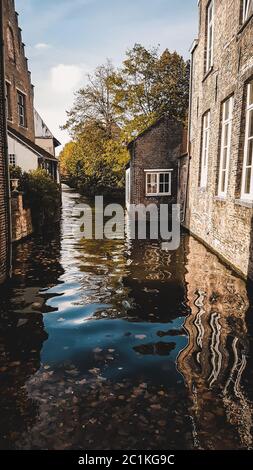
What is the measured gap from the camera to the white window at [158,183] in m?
20.6

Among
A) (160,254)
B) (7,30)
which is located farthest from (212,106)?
(7,30)

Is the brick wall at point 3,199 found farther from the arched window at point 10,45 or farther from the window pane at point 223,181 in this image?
the arched window at point 10,45

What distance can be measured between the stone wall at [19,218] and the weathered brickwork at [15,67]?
877 cm

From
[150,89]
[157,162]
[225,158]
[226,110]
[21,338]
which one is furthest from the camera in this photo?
[150,89]

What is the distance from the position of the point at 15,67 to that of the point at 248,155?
58.1 ft

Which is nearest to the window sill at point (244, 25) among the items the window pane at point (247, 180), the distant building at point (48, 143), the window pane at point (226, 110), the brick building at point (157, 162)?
the window pane at point (226, 110)

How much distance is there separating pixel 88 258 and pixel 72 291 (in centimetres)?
312

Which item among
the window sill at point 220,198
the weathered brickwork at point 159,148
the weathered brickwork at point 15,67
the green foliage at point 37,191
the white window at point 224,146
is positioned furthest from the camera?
the weathered brickwork at point 159,148

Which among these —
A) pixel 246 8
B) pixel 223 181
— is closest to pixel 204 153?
pixel 223 181

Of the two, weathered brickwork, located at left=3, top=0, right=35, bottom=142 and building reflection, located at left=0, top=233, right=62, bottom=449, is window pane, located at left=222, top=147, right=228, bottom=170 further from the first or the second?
weathered brickwork, located at left=3, top=0, right=35, bottom=142

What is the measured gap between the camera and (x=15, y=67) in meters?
20.1

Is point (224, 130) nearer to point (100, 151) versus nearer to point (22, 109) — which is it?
point (22, 109)
